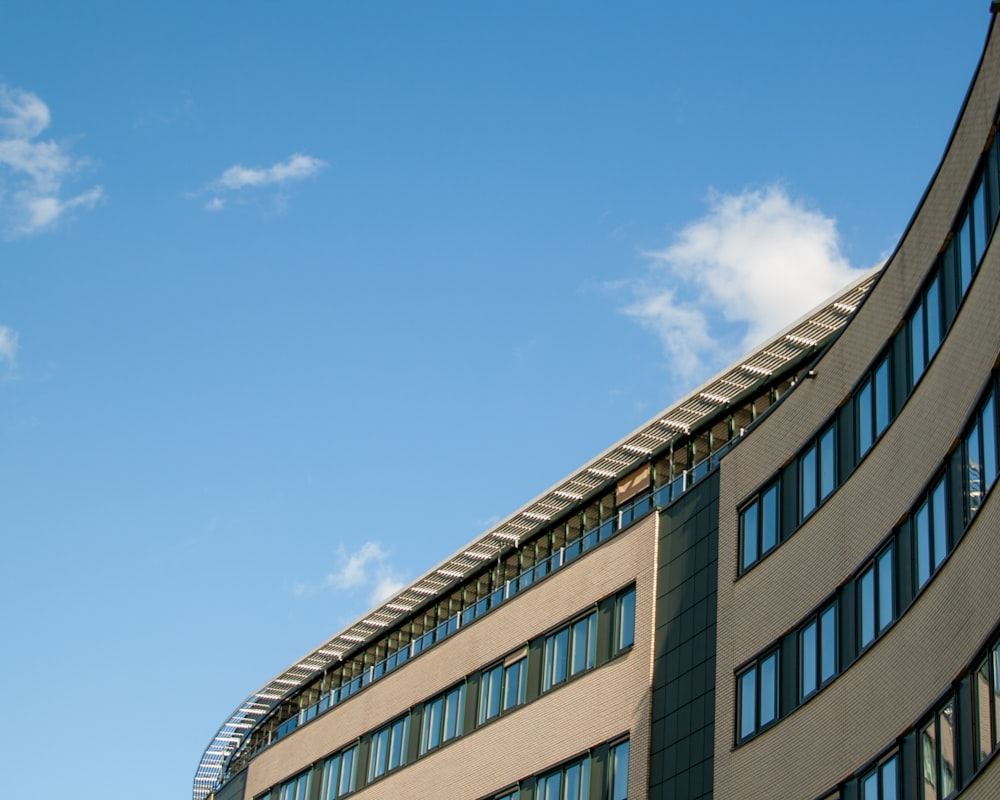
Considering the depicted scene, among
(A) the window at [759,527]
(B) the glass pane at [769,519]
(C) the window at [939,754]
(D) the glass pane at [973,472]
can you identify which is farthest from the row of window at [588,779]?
(D) the glass pane at [973,472]

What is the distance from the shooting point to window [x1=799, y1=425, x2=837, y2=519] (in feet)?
104

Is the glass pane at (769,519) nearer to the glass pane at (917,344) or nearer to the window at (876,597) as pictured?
the window at (876,597)

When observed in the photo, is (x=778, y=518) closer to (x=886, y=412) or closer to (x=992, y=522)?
(x=886, y=412)

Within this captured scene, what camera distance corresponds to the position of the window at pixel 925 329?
27438 millimetres

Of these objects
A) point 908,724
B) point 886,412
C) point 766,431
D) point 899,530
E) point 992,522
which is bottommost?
point 908,724

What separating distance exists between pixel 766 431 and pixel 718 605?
400cm

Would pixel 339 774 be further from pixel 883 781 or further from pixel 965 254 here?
pixel 965 254

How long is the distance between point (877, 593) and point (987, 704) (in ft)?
18.4

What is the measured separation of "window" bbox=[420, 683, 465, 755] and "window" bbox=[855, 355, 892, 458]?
1764 centimetres

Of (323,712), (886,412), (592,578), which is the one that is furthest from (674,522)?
(323,712)

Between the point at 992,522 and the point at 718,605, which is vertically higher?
the point at 718,605

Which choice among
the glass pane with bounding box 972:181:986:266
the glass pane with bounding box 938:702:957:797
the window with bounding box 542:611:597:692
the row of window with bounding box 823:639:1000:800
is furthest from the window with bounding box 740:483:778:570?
the glass pane with bounding box 972:181:986:266

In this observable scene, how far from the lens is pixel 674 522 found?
38.1 m

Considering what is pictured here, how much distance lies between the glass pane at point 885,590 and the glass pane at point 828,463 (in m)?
3.24
